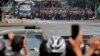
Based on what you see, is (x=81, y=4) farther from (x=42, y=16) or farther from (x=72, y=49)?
(x=72, y=49)

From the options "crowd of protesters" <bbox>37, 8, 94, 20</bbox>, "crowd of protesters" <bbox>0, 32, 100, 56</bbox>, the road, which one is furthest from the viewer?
"crowd of protesters" <bbox>37, 8, 94, 20</bbox>

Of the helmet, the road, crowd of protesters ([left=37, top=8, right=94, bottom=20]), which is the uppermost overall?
the helmet

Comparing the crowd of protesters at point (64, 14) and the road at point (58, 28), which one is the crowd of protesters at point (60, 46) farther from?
the crowd of protesters at point (64, 14)

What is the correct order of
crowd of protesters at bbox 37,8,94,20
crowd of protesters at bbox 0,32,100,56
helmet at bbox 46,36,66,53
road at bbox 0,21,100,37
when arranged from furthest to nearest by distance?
crowd of protesters at bbox 37,8,94,20
road at bbox 0,21,100,37
helmet at bbox 46,36,66,53
crowd of protesters at bbox 0,32,100,56

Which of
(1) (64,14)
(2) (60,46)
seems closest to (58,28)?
(1) (64,14)

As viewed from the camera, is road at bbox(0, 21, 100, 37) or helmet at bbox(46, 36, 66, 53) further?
road at bbox(0, 21, 100, 37)

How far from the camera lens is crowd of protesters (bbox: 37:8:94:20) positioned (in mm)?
68750

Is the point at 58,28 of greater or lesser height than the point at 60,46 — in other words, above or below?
below

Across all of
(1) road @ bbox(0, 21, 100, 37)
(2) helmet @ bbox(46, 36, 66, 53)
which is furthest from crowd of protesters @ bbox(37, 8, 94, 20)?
(2) helmet @ bbox(46, 36, 66, 53)

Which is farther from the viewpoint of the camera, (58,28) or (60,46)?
(58,28)

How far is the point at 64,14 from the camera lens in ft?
226

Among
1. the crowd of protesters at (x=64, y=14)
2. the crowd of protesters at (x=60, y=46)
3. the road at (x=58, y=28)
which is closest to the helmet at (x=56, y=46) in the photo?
the crowd of protesters at (x=60, y=46)

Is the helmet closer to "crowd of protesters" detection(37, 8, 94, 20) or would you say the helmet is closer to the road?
the road

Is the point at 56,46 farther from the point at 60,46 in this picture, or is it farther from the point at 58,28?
the point at 58,28
